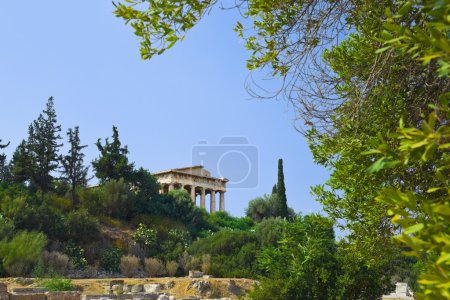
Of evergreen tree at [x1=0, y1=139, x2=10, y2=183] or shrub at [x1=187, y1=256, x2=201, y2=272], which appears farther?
evergreen tree at [x1=0, y1=139, x2=10, y2=183]

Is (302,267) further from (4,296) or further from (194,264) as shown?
(194,264)

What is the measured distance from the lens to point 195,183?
61.2 meters

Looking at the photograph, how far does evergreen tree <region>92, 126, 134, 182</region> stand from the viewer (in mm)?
41906

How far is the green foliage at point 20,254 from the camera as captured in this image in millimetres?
24125

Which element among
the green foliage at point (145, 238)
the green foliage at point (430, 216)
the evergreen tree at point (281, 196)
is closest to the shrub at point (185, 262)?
the green foliage at point (145, 238)

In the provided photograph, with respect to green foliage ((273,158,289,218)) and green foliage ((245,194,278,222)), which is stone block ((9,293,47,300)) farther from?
green foliage ((245,194,278,222))

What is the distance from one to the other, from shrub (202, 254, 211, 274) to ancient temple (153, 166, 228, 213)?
27031 millimetres

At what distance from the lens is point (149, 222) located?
3753cm

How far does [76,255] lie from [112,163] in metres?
14.2

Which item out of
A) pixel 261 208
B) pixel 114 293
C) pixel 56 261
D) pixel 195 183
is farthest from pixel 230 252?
pixel 195 183

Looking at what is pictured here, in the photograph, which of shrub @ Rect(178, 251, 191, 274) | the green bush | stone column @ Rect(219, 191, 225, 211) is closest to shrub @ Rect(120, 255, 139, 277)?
shrub @ Rect(178, 251, 191, 274)

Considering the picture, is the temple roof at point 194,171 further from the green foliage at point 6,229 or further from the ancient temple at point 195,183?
the green foliage at point 6,229

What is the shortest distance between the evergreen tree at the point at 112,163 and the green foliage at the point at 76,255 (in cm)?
1238

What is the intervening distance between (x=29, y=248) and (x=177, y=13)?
74.4 feet
